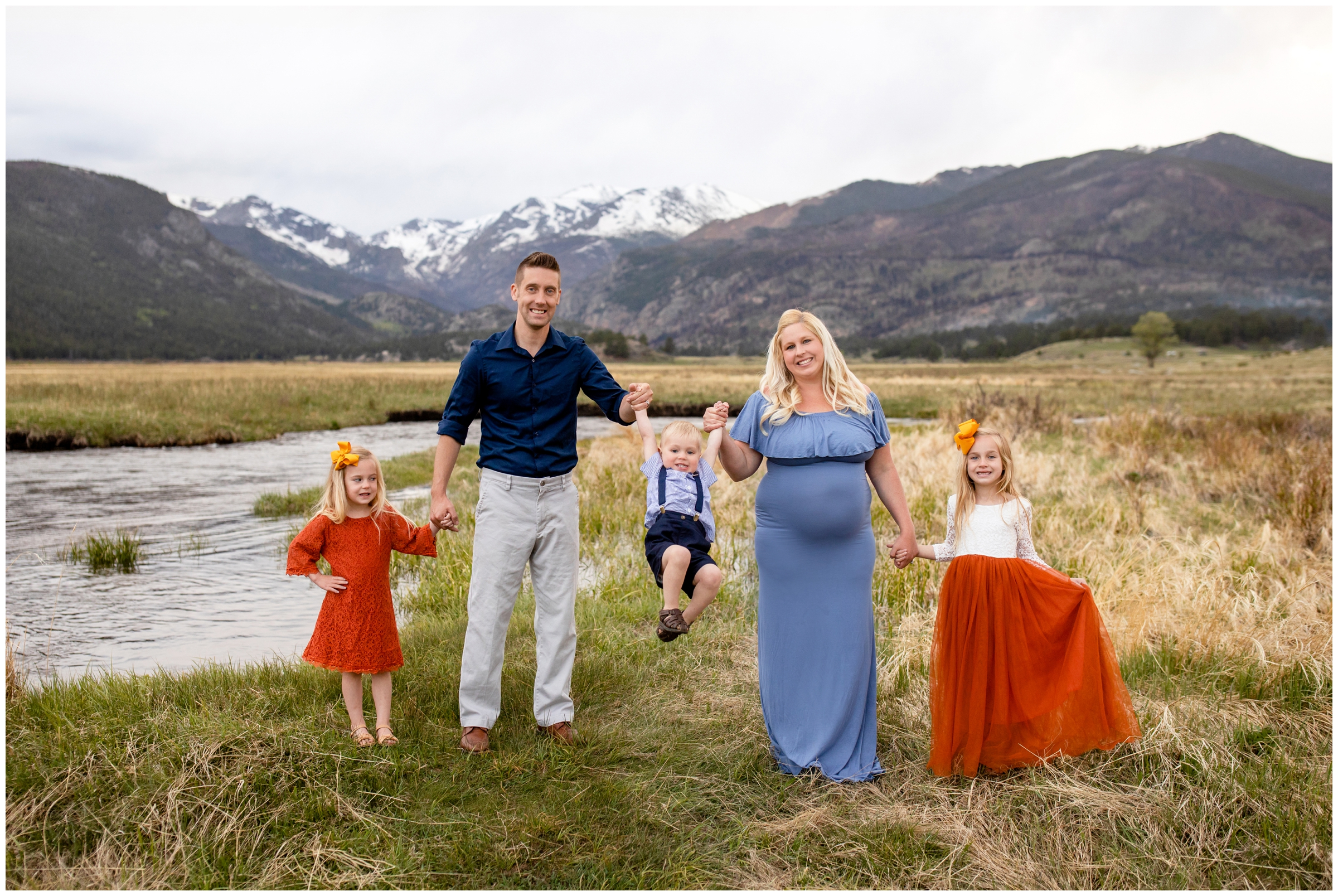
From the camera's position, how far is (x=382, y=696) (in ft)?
15.7

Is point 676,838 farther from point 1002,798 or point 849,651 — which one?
point 1002,798

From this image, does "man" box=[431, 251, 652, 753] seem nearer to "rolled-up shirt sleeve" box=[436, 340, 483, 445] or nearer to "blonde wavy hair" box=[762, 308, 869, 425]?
"rolled-up shirt sleeve" box=[436, 340, 483, 445]

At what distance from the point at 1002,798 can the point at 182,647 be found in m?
A: 6.87

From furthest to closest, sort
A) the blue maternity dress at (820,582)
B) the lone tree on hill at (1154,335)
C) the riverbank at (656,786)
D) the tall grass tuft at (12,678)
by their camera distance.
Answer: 1. the lone tree on hill at (1154,335)
2. the tall grass tuft at (12,678)
3. the blue maternity dress at (820,582)
4. the riverbank at (656,786)

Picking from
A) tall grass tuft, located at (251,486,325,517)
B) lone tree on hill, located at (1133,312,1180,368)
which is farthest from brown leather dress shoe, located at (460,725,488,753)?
lone tree on hill, located at (1133,312,1180,368)

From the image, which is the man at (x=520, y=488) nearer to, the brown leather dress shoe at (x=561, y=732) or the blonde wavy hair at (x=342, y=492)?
the brown leather dress shoe at (x=561, y=732)

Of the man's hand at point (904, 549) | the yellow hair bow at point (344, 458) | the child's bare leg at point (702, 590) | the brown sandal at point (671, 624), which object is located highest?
the yellow hair bow at point (344, 458)

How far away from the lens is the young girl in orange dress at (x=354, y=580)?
461cm

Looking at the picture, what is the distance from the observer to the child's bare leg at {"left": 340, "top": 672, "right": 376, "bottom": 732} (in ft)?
15.4

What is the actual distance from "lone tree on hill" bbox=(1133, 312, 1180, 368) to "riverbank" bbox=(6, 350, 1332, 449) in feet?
84.1

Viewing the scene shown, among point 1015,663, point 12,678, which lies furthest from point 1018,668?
point 12,678

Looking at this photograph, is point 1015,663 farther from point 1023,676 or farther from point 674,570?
point 674,570

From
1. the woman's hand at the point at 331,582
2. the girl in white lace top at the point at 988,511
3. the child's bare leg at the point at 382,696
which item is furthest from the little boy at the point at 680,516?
the woman's hand at the point at 331,582

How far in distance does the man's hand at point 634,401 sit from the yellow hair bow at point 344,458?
1.50m
